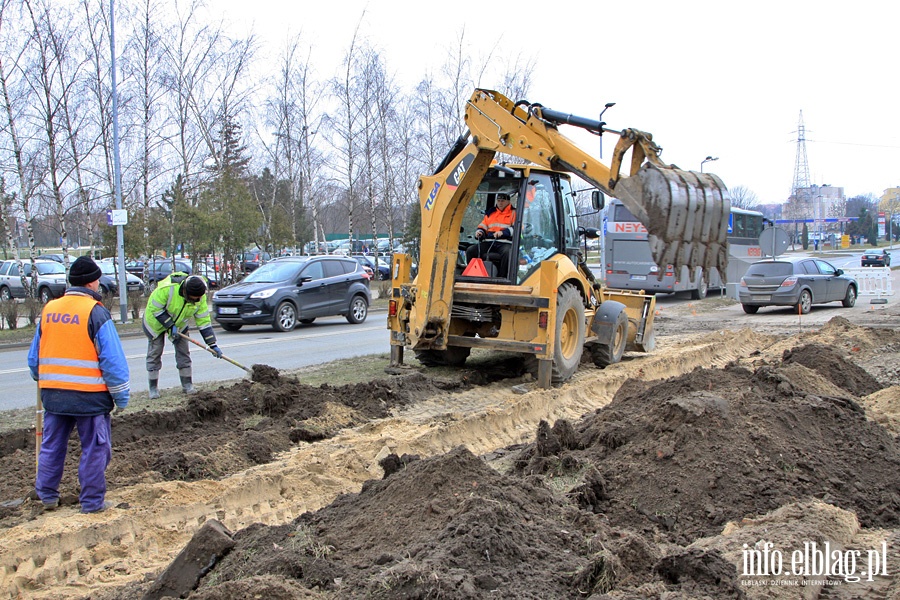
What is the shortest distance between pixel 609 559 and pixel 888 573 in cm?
169

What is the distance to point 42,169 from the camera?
71.3 ft

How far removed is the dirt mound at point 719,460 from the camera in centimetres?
490

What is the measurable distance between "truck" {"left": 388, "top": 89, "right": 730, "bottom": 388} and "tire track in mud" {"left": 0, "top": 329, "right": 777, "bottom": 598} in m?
0.98

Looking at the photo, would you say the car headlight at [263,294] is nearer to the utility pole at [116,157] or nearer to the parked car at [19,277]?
the utility pole at [116,157]

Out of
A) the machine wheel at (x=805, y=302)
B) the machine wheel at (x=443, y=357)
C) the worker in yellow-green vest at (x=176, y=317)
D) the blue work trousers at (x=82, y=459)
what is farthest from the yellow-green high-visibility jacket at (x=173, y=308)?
the machine wheel at (x=805, y=302)

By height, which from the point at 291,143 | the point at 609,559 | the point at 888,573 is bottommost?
the point at 888,573

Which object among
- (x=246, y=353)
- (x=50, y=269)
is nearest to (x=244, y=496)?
(x=246, y=353)

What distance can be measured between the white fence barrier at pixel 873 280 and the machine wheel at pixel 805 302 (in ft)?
17.5

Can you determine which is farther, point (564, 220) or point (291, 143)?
point (291, 143)

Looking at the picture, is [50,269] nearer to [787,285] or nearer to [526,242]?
[526,242]

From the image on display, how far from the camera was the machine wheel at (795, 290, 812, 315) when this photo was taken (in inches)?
835

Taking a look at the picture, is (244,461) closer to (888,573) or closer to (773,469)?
(773,469)

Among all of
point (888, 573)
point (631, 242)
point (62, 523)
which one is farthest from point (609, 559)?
point (631, 242)

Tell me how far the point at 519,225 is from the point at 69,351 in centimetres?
600
